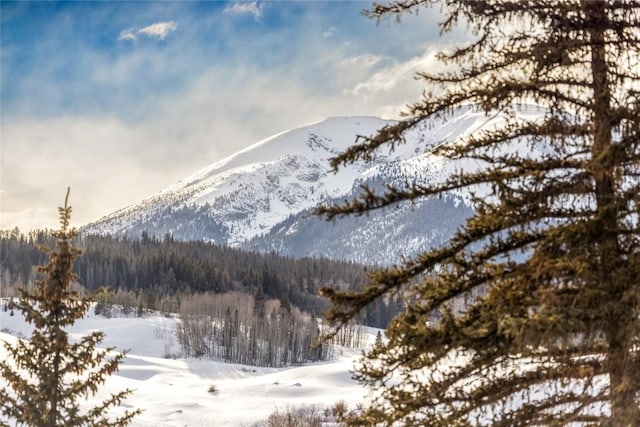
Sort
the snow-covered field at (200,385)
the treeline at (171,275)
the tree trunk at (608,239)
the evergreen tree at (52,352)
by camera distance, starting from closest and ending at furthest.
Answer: the tree trunk at (608,239) → the evergreen tree at (52,352) → the snow-covered field at (200,385) → the treeline at (171,275)

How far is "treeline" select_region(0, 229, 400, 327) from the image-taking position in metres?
142

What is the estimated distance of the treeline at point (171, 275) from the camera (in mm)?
141500

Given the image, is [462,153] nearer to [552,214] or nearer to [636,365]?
[552,214]

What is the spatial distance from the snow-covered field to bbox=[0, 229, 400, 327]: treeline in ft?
80.2

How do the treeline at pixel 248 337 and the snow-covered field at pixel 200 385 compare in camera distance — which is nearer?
the snow-covered field at pixel 200 385

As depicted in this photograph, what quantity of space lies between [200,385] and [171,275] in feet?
241

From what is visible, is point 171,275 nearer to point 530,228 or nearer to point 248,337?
point 248,337

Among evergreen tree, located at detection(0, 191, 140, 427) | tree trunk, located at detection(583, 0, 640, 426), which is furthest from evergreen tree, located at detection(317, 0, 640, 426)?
evergreen tree, located at detection(0, 191, 140, 427)

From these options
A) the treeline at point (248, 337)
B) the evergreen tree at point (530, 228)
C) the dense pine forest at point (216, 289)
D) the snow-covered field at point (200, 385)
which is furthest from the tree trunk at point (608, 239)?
the treeline at point (248, 337)

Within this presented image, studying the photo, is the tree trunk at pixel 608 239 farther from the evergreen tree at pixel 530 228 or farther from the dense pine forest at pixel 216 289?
the dense pine forest at pixel 216 289

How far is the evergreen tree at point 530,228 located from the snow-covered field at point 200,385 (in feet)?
156

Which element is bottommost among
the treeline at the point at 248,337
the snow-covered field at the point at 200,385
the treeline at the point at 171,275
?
the snow-covered field at the point at 200,385

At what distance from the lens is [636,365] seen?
17.9 ft

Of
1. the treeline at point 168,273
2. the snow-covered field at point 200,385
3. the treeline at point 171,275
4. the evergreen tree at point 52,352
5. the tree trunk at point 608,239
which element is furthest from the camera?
the treeline at point 168,273
